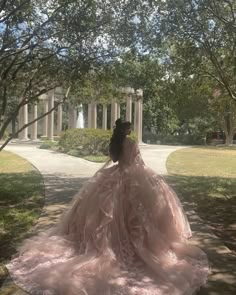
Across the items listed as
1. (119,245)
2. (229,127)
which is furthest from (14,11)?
(229,127)

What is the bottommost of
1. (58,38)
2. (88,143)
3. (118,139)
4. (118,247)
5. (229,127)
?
(118,247)

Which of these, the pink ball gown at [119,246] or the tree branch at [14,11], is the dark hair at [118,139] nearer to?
the pink ball gown at [119,246]

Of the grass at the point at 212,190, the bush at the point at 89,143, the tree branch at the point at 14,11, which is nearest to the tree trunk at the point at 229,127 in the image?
the bush at the point at 89,143

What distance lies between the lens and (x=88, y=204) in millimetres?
5906

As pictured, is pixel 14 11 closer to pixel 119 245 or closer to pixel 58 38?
pixel 58 38

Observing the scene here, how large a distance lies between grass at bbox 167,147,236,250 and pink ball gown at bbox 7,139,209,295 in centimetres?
156

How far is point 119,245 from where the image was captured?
5418mm

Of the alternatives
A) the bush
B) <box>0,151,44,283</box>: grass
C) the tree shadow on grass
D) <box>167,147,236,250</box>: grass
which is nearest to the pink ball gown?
the tree shadow on grass

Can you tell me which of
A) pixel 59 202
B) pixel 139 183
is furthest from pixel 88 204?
pixel 59 202

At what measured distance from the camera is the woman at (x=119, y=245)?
462 cm

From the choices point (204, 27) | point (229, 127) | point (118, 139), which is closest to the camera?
point (118, 139)

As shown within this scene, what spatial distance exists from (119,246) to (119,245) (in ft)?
0.05

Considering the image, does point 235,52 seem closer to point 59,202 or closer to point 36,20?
point 36,20

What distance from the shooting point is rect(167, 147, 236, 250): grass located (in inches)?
330
